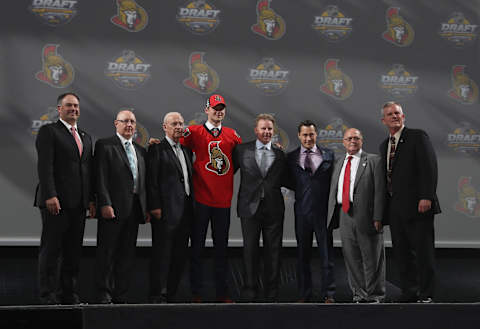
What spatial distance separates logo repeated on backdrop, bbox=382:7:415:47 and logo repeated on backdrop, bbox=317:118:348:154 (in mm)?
1034

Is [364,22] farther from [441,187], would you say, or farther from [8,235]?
[8,235]

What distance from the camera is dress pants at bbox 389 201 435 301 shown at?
3.36 m

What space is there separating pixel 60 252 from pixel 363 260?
2.21m

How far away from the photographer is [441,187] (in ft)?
16.8

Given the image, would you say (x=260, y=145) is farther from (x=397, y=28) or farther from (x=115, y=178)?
(x=397, y=28)

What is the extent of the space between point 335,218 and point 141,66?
94.8 inches

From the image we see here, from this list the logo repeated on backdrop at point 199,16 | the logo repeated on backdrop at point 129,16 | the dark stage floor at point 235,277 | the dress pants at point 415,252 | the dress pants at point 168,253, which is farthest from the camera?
the logo repeated on backdrop at point 199,16

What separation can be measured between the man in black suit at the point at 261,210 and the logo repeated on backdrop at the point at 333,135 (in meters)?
1.41

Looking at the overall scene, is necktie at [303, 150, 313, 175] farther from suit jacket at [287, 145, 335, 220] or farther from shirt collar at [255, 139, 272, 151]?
shirt collar at [255, 139, 272, 151]

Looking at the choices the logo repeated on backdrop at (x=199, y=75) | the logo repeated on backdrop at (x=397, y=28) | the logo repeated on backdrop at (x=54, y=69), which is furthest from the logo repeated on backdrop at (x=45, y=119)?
the logo repeated on backdrop at (x=397, y=28)

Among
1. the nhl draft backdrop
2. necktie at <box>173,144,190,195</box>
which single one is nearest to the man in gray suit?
necktie at <box>173,144,190,195</box>

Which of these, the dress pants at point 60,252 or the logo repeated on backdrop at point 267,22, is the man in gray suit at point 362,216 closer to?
the logo repeated on backdrop at point 267,22

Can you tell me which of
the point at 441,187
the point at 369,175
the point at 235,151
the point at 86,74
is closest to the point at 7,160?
the point at 86,74

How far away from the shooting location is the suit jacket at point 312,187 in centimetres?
360
